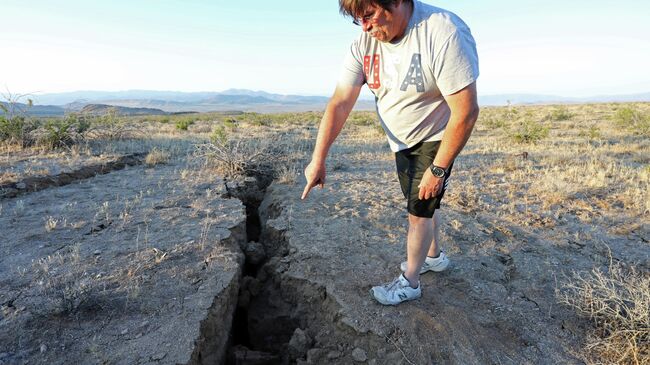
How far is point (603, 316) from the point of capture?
242 cm

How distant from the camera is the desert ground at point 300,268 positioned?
2248 millimetres

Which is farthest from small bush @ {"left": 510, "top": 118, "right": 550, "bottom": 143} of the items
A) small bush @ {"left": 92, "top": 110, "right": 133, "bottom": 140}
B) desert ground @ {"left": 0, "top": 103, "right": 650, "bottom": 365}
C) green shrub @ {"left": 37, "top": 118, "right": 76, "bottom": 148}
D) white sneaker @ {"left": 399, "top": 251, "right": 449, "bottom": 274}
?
green shrub @ {"left": 37, "top": 118, "right": 76, "bottom": 148}

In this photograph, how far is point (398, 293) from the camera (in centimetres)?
252

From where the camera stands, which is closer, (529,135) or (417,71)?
(417,71)

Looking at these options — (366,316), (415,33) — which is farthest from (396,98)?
(366,316)

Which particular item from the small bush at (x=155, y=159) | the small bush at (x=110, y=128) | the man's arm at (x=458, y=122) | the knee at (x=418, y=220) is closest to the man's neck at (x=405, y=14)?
the man's arm at (x=458, y=122)

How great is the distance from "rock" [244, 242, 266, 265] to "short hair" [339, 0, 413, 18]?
2.15 metres

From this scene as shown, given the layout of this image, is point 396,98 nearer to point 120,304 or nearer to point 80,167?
point 120,304

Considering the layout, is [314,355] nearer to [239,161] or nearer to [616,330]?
[616,330]

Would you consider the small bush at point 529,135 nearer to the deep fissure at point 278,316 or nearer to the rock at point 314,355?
the deep fissure at point 278,316

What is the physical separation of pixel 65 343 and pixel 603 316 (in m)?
2.91

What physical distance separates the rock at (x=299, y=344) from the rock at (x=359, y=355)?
0.40 m

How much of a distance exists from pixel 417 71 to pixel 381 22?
27 centimetres

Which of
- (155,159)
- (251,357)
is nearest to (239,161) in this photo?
(155,159)
